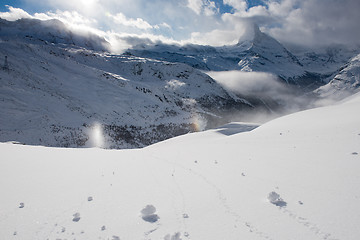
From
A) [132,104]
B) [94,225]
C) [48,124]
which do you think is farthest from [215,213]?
[132,104]

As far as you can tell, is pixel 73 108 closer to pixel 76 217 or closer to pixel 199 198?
pixel 76 217

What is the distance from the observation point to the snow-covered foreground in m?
2.91

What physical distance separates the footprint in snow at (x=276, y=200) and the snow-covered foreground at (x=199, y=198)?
0.02m

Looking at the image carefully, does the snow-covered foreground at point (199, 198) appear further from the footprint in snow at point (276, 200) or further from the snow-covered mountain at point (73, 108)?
the snow-covered mountain at point (73, 108)

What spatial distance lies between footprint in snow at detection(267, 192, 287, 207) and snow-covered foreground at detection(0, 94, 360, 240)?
0.05 ft

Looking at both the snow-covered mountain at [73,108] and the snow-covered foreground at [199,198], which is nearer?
the snow-covered foreground at [199,198]

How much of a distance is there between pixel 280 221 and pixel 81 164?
6.49m

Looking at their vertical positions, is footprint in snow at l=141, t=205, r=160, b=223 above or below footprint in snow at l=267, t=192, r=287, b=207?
below

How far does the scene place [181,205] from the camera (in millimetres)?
3861

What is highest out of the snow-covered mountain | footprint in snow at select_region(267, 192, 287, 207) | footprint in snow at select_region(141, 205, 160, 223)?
the snow-covered mountain

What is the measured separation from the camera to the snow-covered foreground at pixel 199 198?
115 inches

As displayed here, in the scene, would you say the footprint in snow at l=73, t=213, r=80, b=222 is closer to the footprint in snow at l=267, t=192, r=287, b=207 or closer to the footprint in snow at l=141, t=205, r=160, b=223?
the footprint in snow at l=141, t=205, r=160, b=223

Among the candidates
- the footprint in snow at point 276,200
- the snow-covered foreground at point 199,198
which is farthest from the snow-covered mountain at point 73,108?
the footprint in snow at point 276,200

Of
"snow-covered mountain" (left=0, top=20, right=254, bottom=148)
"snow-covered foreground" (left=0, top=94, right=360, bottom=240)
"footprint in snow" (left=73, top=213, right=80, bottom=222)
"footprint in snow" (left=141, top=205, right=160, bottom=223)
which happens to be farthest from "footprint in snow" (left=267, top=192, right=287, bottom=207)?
"snow-covered mountain" (left=0, top=20, right=254, bottom=148)
